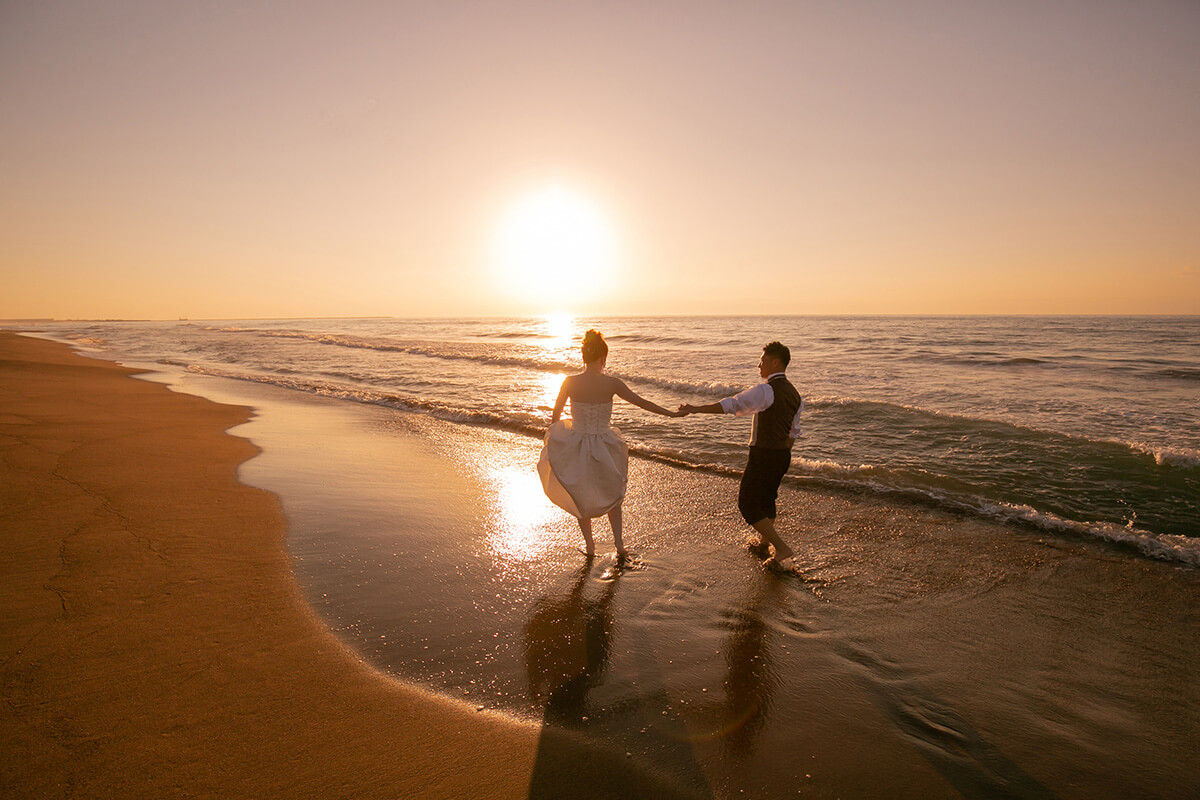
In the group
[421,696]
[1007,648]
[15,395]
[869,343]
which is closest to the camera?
[421,696]

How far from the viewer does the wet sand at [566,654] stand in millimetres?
2807

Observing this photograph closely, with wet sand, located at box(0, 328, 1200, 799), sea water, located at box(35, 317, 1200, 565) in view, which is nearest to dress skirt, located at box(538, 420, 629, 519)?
wet sand, located at box(0, 328, 1200, 799)

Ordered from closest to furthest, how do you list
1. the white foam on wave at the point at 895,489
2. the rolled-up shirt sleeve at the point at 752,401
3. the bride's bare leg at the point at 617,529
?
the rolled-up shirt sleeve at the point at 752,401 < the bride's bare leg at the point at 617,529 < the white foam on wave at the point at 895,489

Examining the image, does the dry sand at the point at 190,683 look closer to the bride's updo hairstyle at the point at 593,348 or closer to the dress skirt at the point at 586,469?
the dress skirt at the point at 586,469

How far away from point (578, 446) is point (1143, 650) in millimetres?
4400

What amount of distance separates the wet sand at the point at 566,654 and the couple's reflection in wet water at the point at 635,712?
2 centimetres

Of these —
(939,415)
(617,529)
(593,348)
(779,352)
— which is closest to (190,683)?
Answer: (617,529)

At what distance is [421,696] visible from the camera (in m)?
3.31

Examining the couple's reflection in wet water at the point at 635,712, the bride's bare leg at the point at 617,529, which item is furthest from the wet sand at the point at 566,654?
the bride's bare leg at the point at 617,529

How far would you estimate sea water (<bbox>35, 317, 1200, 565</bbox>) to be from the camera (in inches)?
289

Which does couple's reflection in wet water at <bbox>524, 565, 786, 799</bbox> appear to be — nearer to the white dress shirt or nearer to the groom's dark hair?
the white dress shirt

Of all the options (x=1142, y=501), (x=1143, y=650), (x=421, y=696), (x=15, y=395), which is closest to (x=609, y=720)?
(x=421, y=696)

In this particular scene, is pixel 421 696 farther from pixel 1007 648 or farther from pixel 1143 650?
pixel 1143 650

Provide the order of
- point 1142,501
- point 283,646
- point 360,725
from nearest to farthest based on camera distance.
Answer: point 360,725
point 283,646
point 1142,501
